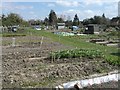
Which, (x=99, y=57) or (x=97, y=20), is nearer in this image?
(x=99, y=57)

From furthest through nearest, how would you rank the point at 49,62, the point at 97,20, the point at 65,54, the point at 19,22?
1. the point at 97,20
2. the point at 19,22
3. the point at 65,54
4. the point at 49,62

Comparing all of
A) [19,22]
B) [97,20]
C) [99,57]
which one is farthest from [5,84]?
[97,20]

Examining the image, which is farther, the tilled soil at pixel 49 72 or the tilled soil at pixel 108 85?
the tilled soil at pixel 49 72

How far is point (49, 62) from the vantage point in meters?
10.6

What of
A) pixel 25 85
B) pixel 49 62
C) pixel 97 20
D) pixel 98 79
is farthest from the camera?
pixel 97 20

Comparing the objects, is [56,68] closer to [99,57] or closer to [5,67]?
[5,67]

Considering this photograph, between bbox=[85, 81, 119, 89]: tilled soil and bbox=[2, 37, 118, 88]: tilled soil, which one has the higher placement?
bbox=[2, 37, 118, 88]: tilled soil

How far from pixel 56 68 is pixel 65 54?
7.93 feet

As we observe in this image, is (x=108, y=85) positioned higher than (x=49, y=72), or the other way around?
(x=49, y=72)

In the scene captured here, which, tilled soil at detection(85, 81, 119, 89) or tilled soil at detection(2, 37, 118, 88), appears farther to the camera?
tilled soil at detection(2, 37, 118, 88)

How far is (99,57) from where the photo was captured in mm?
11477

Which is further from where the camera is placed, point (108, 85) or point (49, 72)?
point (49, 72)

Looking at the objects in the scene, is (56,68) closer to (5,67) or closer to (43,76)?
(43,76)

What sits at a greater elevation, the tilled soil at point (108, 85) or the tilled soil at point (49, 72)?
the tilled soil at point (49, 72)
